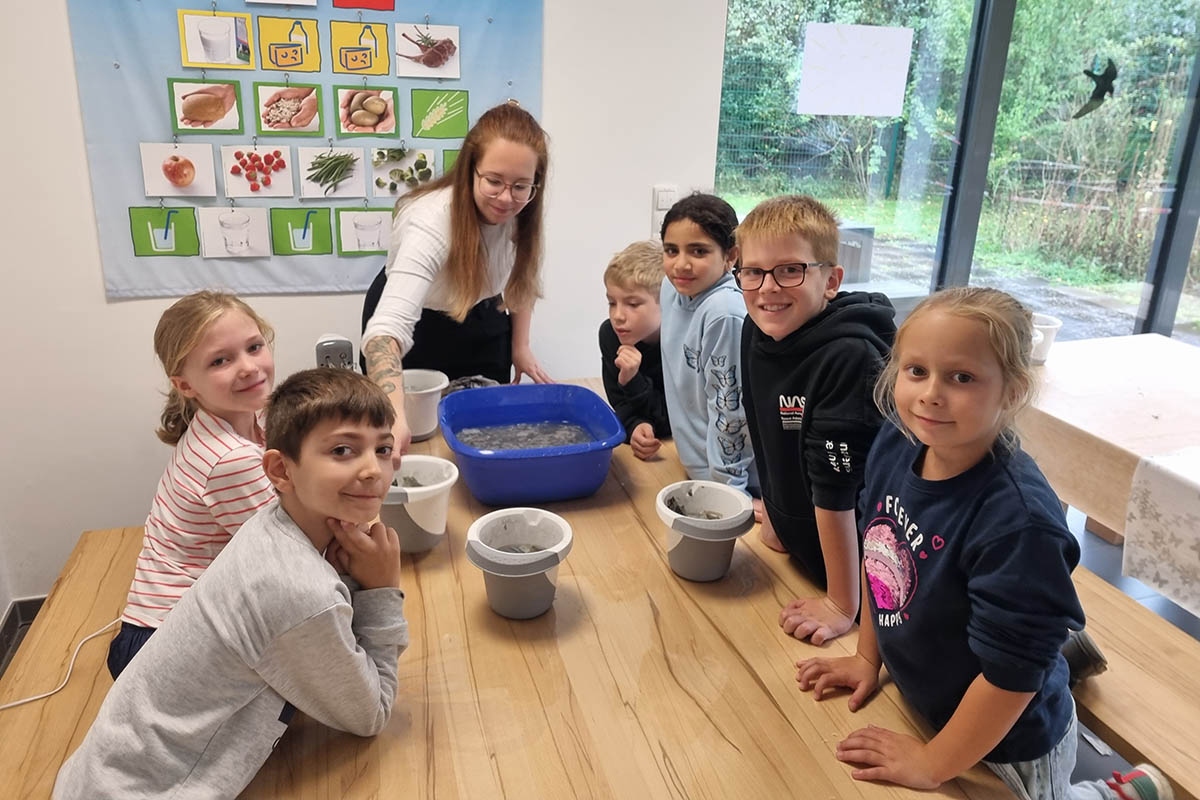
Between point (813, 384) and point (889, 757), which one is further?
point (813, 384)

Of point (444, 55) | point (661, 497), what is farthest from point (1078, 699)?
point (444, 55)

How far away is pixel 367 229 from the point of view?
2373 mm

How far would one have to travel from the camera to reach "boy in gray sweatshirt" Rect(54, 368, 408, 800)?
0.81m

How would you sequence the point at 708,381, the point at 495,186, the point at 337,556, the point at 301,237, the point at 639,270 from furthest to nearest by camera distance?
the point at 301,237
the point at 639,270
the point at 495,186
the point at 708,381
the point at 337,556

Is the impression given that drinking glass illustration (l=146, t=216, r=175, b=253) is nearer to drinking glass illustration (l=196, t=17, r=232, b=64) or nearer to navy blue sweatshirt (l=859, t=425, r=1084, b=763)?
drinking glass illustration (l=196, t=17, r=232, b=64)

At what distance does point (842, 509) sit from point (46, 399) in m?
2.14

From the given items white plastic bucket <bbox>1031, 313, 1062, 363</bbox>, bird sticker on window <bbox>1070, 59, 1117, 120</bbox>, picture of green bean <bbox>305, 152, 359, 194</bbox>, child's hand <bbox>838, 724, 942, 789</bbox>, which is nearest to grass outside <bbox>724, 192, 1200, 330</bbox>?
bird sticker on window <bbox>1070, 59, 1117, 120</bbox>

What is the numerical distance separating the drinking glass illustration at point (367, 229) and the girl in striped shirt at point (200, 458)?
1.14 m

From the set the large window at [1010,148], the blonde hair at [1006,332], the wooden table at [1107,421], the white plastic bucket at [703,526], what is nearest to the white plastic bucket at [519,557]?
the white plastic bucket at [703,526]

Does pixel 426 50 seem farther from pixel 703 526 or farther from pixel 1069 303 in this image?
pixel 1069 303

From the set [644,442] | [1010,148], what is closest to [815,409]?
[644,442]

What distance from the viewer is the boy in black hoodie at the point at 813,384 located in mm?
1115

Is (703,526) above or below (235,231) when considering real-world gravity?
below

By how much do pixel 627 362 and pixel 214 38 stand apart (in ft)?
4.55
